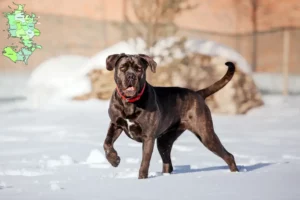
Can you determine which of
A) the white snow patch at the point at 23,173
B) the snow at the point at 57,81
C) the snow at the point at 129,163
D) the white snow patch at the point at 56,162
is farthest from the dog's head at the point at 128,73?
the snow at the point at 57,81

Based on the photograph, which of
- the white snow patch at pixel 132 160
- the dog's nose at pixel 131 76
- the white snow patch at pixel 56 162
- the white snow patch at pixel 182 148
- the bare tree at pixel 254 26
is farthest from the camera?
the bare tree at pixel 254 26

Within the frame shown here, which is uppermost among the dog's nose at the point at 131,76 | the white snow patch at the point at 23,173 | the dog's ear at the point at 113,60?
the dog's ear at the point at 113,60

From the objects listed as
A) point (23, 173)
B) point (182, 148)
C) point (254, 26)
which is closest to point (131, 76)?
point (23, 173)

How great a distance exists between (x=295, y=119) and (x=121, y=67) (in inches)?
302

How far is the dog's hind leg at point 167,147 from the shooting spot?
5426mm

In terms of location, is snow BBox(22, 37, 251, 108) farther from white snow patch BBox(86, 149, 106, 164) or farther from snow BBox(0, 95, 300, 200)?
white snow patch BBox(86, 149, 106, 164)

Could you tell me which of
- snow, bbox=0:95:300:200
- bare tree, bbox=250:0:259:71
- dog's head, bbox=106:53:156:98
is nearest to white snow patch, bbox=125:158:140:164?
snow, bbox=0:95:300:200

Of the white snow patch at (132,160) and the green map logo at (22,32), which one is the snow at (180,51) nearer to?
the green map logo at (22,32)

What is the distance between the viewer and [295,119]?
38.0 ft

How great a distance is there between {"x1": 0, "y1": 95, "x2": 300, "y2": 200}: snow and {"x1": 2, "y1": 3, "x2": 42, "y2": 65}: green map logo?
116 cm

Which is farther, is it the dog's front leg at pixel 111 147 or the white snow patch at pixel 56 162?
the white snow patch at pixel 56 162

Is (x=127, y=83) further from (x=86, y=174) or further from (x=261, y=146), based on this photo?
(x=261, y=146)

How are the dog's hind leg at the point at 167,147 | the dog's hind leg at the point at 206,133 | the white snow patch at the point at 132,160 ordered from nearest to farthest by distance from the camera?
the dog's hind leg at the point at 206,133 → the dog's hind leg at the point at 167,147 → the white snow patch at the point at 132,160

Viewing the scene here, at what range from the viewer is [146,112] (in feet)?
15.6
